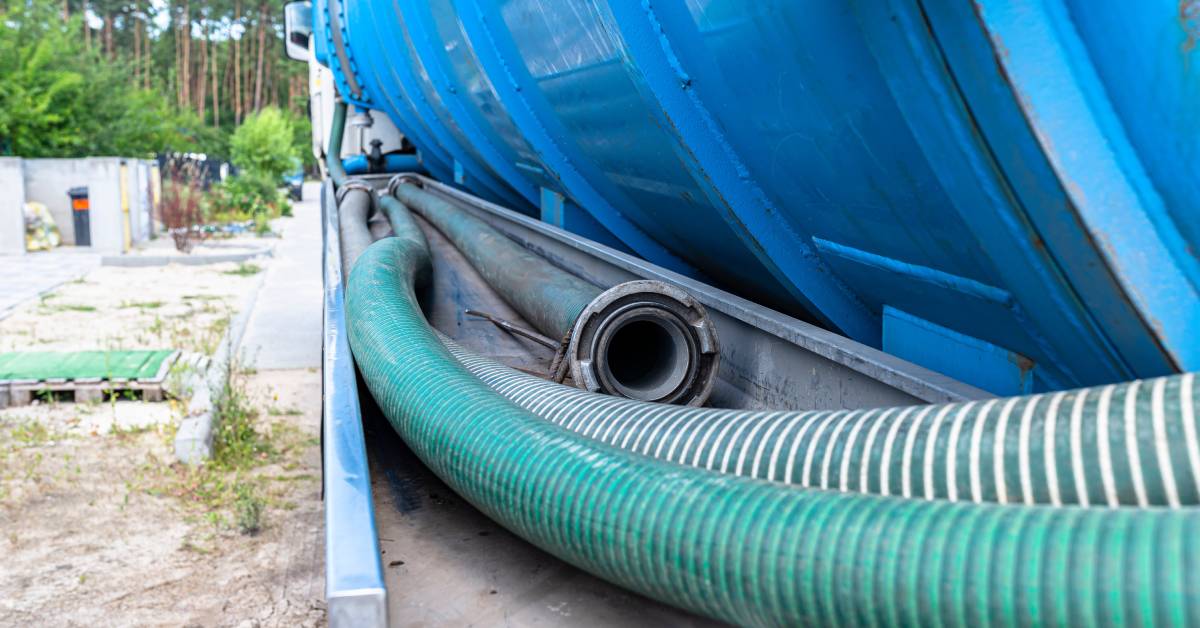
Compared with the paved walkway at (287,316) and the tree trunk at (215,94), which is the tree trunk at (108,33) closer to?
the tree trunk at (215,94)

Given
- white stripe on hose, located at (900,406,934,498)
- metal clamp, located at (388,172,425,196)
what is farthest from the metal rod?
metal clamp, located at (388,172,425,196)

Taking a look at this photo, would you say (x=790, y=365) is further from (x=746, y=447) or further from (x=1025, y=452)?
(x=1025, y=452)

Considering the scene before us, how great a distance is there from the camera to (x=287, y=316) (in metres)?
9.48

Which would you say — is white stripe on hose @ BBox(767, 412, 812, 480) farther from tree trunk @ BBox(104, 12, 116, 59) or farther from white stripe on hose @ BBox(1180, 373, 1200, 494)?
tree trunk @ BBox(104, 12, 116, 59)

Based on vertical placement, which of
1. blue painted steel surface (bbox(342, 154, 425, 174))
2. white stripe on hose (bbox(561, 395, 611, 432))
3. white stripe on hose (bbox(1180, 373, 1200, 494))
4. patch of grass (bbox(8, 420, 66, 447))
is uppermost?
blue painted steel surface (bbox(342, 154, 425, 174))

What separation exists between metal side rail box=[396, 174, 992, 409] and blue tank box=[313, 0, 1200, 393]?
139 millimetres

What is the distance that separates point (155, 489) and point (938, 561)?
14.9ft

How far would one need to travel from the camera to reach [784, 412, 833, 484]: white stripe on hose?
156 cm

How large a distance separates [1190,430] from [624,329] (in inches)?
86.0

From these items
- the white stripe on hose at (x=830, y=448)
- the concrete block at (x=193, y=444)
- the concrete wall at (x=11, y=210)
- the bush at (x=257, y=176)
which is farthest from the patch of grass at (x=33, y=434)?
the bush at (x=257, y=176)

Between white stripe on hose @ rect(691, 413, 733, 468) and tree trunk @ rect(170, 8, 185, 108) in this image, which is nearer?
white stripe on hose @ rect(691, 413, 733, 468)

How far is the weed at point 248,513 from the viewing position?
436 cm

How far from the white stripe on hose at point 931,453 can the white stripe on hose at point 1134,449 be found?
254mm

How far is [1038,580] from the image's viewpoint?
41.2 inches
